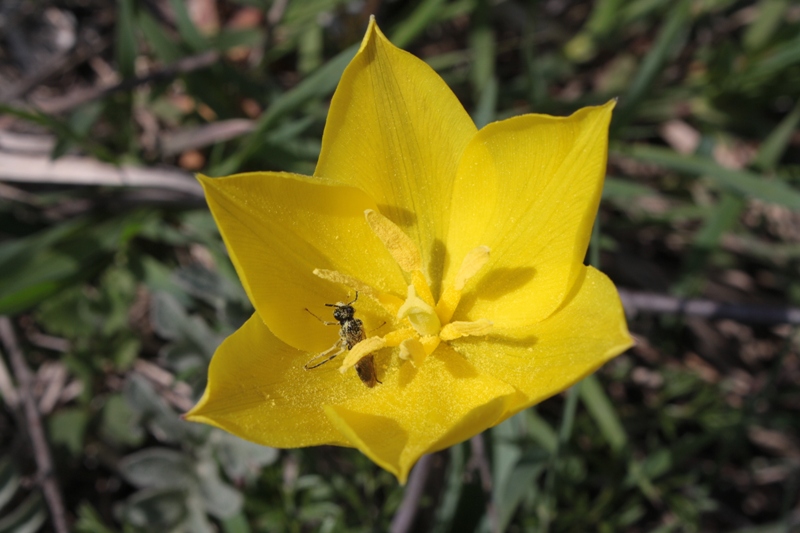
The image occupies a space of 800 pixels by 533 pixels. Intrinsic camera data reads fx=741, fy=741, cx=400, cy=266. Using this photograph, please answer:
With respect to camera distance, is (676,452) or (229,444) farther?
(676,452)

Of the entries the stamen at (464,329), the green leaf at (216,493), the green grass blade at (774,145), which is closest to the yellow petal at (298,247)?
A: the stamen at (464,329)

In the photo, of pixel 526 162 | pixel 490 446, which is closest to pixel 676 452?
pixel 490 446

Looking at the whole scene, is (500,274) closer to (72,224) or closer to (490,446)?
(490,446)

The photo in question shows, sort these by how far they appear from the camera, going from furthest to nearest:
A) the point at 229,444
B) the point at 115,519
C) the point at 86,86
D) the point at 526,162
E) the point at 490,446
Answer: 1. the point at 86,86
2. the point at 115,519
3. the point at 490,446
4. the point at 229,444
5. the point at 526,162

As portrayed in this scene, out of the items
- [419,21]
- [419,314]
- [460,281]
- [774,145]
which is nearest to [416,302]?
[419,314]

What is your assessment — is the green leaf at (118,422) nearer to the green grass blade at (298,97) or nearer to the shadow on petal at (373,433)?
the green grass blade at (298,97)

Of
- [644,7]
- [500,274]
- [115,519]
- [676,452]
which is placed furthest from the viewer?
[644,7]

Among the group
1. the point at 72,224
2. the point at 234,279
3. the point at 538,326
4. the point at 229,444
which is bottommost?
the point at 229,444

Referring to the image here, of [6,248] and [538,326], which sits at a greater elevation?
[6,248]
